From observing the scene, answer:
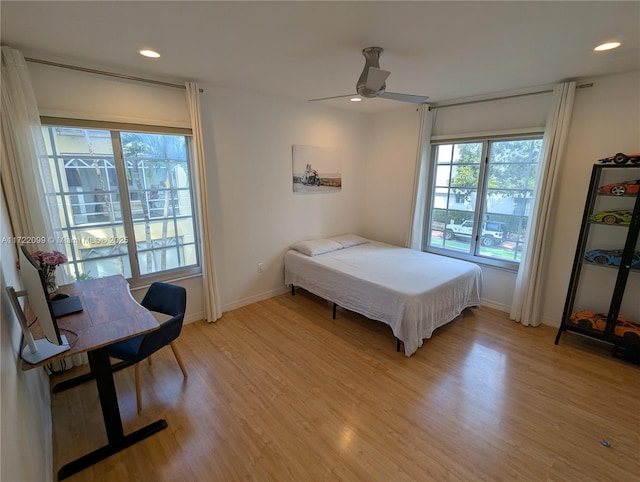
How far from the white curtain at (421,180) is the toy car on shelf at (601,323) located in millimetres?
1863

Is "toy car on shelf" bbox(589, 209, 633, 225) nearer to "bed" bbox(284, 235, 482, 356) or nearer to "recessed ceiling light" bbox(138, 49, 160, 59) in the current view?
"bed" bbox(284, 235, 482, 356)

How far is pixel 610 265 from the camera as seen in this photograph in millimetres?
2717

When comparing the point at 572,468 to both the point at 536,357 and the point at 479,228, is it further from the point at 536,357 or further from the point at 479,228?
the point at 479,228

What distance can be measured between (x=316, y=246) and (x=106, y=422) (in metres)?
2.68

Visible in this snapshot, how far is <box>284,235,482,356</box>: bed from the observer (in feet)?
8.96

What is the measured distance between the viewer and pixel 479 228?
3812 millimetres

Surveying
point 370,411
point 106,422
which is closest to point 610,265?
point 370,411

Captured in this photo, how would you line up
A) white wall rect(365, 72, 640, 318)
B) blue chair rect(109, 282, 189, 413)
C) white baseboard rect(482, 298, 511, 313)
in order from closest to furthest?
1. blue chair rect(109, 282, 189, 413)
2. white wall rect(365, 72, 640, 318)
3. white baseboard rect(482, 298, 511, 313)

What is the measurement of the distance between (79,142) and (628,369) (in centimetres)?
518

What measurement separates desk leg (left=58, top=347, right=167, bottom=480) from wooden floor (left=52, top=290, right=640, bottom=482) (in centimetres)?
5

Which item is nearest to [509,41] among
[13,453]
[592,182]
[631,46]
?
[631,46]

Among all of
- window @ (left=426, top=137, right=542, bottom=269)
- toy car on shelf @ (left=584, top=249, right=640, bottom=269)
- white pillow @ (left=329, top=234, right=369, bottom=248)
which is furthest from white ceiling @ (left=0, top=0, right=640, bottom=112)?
white pillow @ (left=329, top=234, right=369, bottom=248)

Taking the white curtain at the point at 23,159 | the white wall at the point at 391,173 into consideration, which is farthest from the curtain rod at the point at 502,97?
the white curtain at the point at 23,159

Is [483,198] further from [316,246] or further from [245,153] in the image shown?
[245,153]
